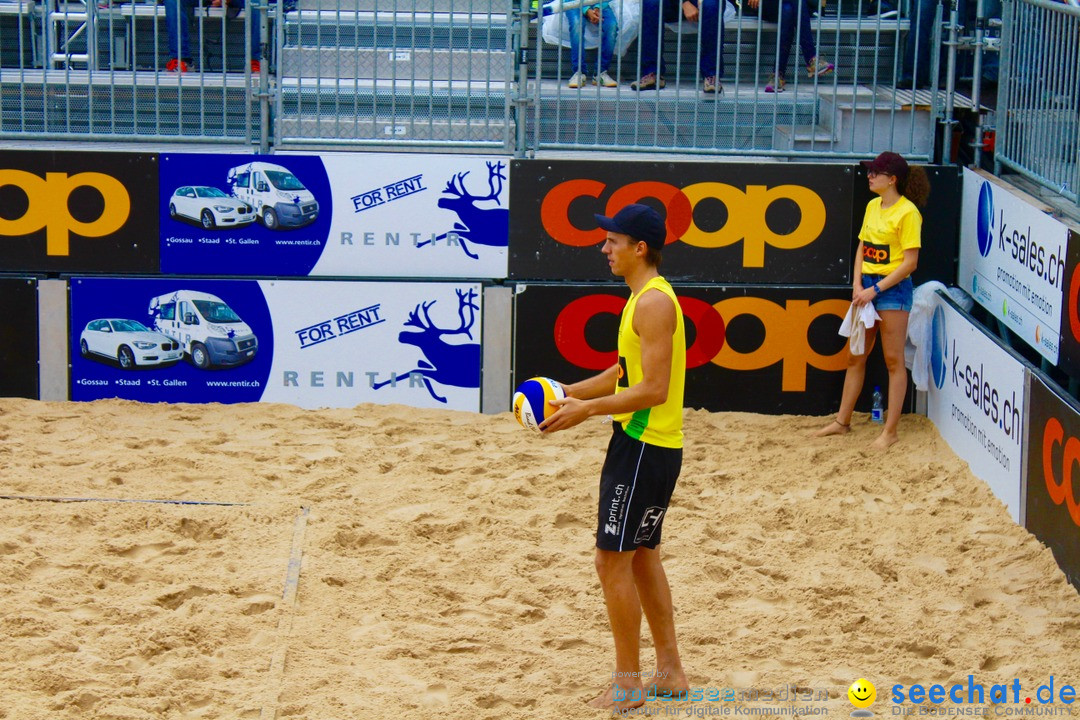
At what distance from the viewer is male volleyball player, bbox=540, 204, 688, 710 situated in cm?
489

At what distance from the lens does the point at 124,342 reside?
9070 millimetres

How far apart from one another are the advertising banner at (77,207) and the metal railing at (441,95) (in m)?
0.30

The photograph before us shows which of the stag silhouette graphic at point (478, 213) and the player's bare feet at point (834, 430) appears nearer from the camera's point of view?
the player's bare feet at point (834, 430)

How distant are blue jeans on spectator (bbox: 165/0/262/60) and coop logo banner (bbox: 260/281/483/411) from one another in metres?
1.78

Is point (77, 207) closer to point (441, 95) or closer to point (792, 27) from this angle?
point (441, 95)

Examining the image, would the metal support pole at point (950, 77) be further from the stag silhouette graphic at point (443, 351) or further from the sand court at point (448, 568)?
the stag silhouette graphic at point (443, 351)

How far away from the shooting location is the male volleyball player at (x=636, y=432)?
489 centimetres

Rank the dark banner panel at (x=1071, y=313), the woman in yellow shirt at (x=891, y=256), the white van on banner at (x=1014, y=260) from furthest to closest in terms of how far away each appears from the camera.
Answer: the woman in yellow shirt at (x=891, y=256), the white van on banner at (x=1014, y=260), the dark banner panel at (x=1071, y=313)

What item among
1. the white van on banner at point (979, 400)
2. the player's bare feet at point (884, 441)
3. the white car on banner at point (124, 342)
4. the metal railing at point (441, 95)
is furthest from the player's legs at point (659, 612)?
the white car on banner at point (124, 342)

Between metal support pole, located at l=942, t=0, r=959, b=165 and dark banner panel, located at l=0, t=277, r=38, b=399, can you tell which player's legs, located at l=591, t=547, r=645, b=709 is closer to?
metal support pole, located at l=942, t=0, r=959, b=165

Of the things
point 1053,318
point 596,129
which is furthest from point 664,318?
point 596,129

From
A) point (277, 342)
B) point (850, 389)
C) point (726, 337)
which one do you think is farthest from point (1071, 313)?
point (277, 342)

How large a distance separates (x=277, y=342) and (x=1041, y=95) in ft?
16.7

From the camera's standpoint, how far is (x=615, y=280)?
359 inches
